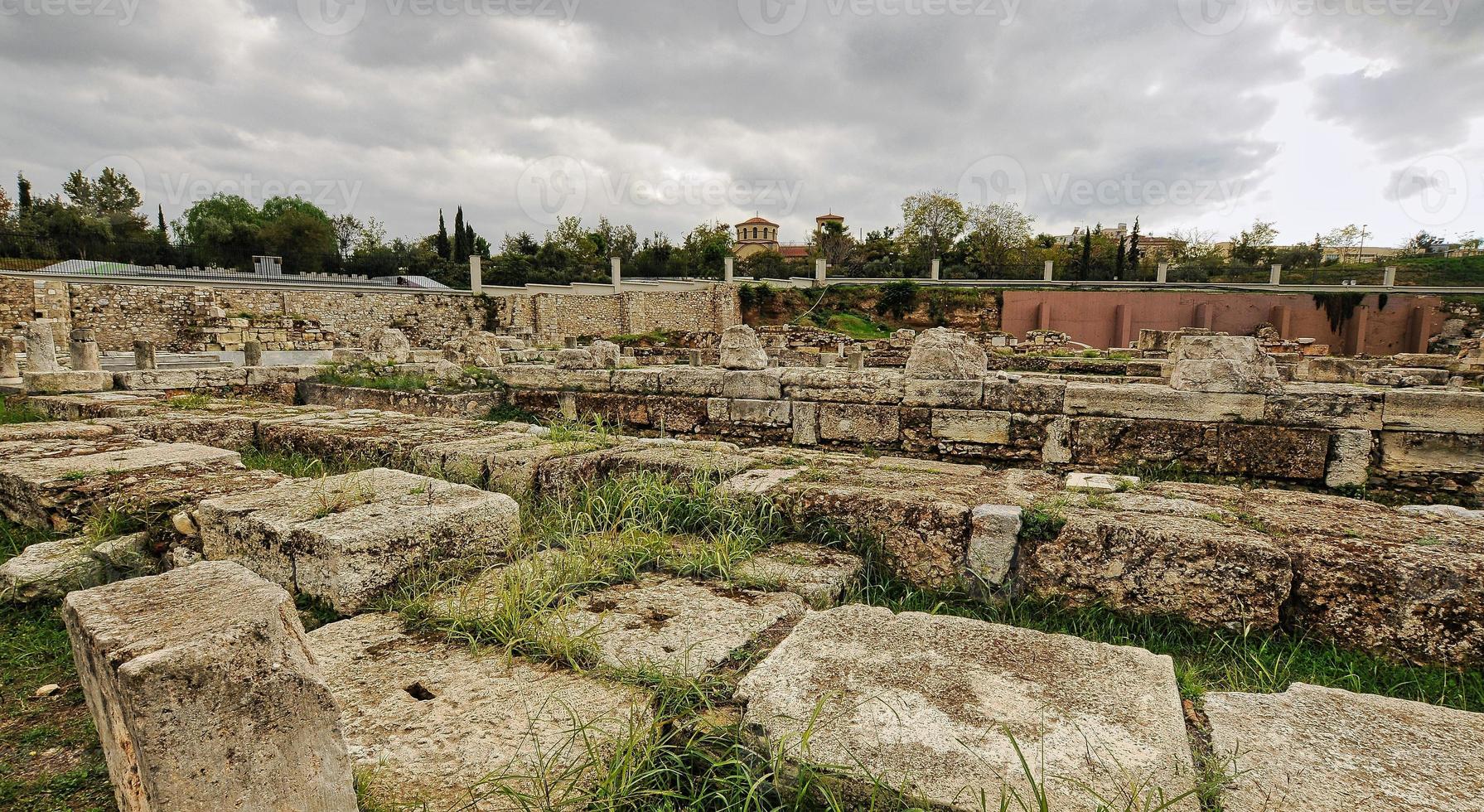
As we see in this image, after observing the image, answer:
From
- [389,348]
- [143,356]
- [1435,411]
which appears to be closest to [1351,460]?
[1435,411]

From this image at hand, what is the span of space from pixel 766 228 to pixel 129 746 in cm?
8399

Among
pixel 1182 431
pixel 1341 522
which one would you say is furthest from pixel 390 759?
pixel 1182 431

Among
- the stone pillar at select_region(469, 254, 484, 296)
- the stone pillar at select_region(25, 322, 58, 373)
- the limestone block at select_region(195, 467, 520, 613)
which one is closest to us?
the limestone block at select_region(195, 467, 520, 613)

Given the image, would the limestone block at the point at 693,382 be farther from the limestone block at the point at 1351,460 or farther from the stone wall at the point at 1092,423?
the limestone block at the point at 1351,460

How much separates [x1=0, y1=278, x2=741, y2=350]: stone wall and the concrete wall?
1569 centimetres

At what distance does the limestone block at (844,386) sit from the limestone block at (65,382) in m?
8.76

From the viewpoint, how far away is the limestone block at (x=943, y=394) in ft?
20.1

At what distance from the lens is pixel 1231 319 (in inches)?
1259

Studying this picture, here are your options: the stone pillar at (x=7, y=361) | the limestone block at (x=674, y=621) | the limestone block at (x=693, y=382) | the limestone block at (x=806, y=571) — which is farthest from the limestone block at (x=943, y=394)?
the stone pillar at (x=7, y=361)

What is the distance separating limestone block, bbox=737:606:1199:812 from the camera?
143 centimetres

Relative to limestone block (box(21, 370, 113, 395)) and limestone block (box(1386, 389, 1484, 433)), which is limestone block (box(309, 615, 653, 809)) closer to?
limestone block (box(1386, 389, 1484, 433))

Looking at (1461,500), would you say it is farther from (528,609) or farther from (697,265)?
(697,265)

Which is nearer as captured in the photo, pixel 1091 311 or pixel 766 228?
pixel 1091 311

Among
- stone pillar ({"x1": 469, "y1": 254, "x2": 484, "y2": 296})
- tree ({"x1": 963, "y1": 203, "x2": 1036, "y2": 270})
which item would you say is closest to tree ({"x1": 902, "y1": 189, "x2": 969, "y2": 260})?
tree ({"x1": 963, "y1": 203, "x2": 1036, "y2": 270})
